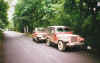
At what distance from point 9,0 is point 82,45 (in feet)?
79.4

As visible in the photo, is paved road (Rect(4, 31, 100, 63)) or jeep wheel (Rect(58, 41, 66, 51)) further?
jeep wheel (Rect(58, 41, 66, 51))

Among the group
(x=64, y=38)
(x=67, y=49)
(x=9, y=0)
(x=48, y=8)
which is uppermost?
(x=9, y=0)

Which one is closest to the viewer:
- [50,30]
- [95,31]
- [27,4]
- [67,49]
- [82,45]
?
[95,31]

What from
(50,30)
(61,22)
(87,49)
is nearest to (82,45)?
(87,49)

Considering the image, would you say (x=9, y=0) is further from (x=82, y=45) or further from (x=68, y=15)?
(x=82, y=45)

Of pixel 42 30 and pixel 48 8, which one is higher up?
pixel 48 8

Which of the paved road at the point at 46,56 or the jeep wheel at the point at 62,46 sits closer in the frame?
the paved road at the point at 46,56

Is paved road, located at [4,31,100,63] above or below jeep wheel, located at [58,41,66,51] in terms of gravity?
below

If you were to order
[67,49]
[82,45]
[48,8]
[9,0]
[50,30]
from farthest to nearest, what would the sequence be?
[9,0] < [48,8] < [50,30] < [67,49] < [82,45]

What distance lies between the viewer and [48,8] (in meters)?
21.7

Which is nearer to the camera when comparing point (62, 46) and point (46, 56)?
point (46, 56)

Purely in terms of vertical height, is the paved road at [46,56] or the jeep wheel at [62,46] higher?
the jeep wheel at [62,46]

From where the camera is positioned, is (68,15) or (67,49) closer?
(67,49)

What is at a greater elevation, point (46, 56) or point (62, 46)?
point (62, 46)
